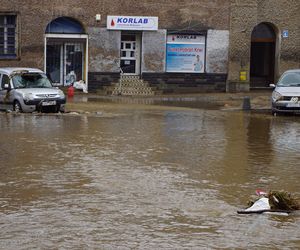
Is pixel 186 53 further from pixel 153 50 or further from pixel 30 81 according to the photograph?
pixel 30 81

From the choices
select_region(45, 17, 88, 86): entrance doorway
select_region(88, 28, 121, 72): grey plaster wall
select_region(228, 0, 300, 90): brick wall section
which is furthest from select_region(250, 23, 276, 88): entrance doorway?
select_region(45, 17, 88, 86): entrance doorway

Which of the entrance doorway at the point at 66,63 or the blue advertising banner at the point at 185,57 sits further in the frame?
the blue advertising banner at the point at 185,57

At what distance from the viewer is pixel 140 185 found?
446 inches

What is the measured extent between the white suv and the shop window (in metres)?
12.1

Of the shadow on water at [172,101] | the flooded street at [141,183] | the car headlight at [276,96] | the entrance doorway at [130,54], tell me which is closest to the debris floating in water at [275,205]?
the flooded street at [141,183]

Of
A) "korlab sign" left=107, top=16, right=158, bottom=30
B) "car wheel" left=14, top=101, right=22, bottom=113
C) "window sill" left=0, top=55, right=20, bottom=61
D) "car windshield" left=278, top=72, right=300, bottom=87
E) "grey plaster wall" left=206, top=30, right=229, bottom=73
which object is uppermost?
"korlab sign" left=107, top=16, right=158, bottom=30

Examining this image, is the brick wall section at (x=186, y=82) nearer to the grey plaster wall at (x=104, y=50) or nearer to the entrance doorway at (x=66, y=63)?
the grey plaster wall at (x=104, y=50)

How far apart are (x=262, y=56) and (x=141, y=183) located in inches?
1103

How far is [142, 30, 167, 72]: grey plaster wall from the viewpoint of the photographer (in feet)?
114

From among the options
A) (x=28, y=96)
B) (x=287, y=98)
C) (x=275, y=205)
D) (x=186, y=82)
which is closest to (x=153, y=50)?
(x=186, y=82)

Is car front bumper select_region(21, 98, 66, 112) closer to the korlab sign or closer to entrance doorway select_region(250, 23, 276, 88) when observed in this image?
the korlab sign

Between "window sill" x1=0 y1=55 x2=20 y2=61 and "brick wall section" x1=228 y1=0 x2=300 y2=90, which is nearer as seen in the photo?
"window sill" x1=0 y1=55 x2=20 y2=61

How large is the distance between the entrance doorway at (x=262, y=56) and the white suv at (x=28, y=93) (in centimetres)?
1621

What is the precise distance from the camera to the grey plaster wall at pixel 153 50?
114 ft
